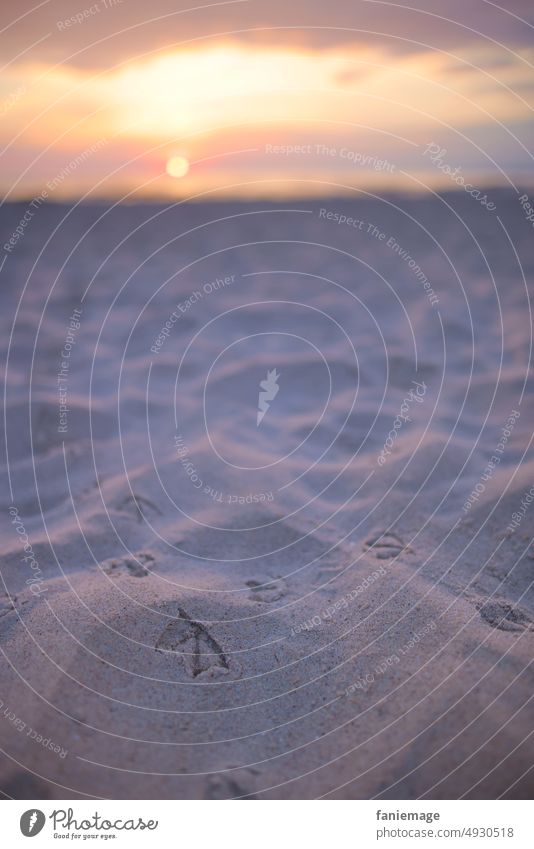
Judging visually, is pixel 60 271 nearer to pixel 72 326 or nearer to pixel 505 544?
pixel 72 326

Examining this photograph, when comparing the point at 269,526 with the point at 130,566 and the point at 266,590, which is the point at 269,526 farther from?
the point at 130,566

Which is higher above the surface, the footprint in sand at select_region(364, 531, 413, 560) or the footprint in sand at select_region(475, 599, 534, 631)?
the footprint in sand at select_region(364, 531, 413, 560)

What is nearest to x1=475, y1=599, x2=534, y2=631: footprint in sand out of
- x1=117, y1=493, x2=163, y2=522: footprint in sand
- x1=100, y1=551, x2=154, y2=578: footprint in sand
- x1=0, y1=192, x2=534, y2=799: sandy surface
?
x1=0, y1=192, x2=534, y2=799: sandy surface

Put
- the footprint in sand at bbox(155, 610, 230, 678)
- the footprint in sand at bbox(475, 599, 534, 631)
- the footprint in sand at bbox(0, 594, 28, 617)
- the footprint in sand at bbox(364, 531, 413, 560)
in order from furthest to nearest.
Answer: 1. the footprint in sand at bbox(364, 531, 413, 560)
2. the footprint in sand at bbox(0, 594, 28, 617)
3. the footprint in sand at bbox(475, 599, 534, 631)
4. the footprint in sand at bbox(155, 610, 230, 678)

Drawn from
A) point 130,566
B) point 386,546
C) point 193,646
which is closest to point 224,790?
point 193,646

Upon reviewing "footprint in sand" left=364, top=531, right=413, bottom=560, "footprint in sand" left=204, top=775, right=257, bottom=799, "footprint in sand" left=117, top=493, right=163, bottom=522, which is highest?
"footprint in sand" left=117, top=493, right=163, bottom=522

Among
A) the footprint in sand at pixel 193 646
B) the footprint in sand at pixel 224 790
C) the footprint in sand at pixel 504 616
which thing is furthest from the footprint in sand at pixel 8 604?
the footprint in sand at pixel 504 616

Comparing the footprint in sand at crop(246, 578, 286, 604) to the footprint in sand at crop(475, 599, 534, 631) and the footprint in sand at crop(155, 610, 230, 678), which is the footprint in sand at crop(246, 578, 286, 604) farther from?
the footprint in sand at crop(475, 599, 534, 631)

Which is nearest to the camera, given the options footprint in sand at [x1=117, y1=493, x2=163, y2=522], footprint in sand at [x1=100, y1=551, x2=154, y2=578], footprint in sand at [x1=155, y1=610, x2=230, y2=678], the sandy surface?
the sandy surface
